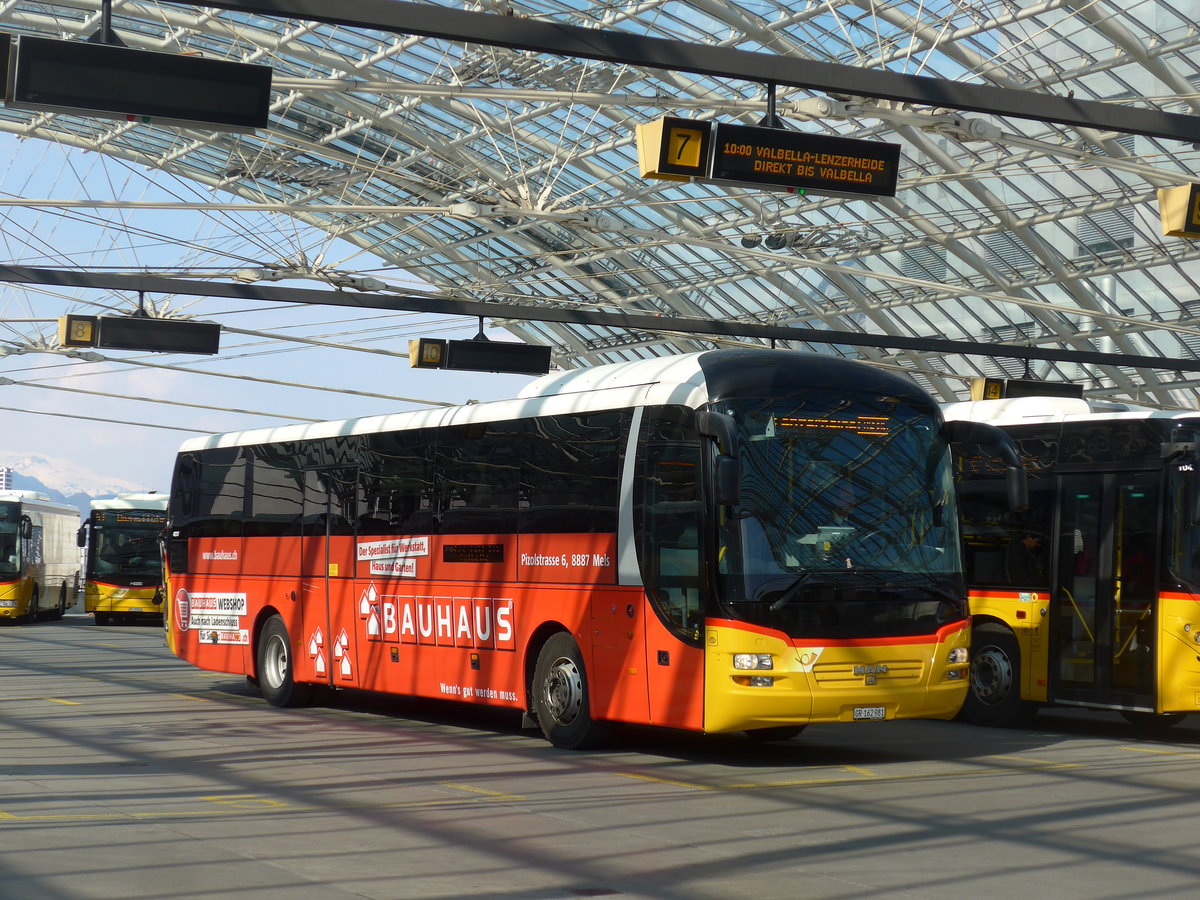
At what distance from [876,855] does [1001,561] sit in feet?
27.8

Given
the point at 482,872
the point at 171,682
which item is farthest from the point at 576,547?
the point at 171,682

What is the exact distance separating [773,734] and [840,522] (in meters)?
2.94

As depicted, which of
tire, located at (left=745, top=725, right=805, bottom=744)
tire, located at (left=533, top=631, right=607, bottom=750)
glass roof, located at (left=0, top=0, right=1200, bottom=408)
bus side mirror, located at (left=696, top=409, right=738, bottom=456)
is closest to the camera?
bus side mirror, located at (left=696, top=409, right=738, bottom=456)

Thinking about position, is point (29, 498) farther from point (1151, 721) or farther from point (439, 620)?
point (1151, 721)

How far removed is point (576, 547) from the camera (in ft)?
43.3

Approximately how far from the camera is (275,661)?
17.7 m

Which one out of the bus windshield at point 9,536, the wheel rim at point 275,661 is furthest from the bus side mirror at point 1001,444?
the bus windshield at point 9,536

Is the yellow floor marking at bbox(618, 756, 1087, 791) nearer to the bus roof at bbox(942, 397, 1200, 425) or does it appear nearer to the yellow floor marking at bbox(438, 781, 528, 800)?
the yellow floor marking at bbox(438, 781, 528, 800)

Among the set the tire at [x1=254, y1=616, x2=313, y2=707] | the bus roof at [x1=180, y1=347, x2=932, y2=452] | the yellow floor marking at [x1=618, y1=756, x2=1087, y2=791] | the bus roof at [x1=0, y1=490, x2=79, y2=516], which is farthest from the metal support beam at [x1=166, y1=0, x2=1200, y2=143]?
the bus roof at [x1=0, y1=490, x2=79, y2=516]

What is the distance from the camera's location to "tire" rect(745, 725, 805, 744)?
14.0m

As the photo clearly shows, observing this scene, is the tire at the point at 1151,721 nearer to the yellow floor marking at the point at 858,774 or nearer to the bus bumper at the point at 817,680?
the yellow floor marking at the point at 858,774

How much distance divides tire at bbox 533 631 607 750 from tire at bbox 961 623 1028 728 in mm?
4941

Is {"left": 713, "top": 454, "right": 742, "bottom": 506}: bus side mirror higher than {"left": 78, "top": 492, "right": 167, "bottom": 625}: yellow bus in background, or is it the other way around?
{"left": 713, "top": 454, "right": 742, "bottom": 506}: bus side mirror

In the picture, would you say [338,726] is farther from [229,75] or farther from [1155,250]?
[1155,250]
